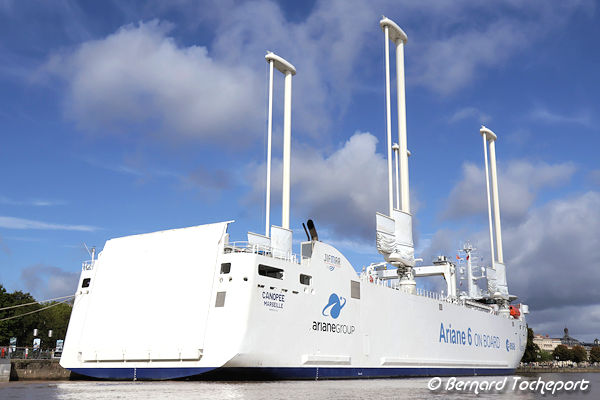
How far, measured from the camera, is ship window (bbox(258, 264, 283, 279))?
2347 cm

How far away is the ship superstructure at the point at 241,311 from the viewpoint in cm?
2178

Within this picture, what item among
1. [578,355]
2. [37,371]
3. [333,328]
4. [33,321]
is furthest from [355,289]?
[578,355]

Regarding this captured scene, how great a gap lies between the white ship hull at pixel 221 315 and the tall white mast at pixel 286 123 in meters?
5.35

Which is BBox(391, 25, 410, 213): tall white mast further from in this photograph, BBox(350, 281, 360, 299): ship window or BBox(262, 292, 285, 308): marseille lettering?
BBox(262, 292, 285, 308): marseille lettering

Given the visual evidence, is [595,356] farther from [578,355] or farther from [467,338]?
[467,338]

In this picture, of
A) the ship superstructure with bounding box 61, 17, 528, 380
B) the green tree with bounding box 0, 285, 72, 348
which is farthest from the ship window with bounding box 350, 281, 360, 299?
Result: the green tree with bounding box 0, 285, 72, 348

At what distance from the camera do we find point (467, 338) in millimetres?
39469

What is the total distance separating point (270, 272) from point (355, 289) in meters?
5.16

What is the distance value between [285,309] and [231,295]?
2656 mm

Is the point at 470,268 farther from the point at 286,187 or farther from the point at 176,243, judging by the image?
the point at 176,243

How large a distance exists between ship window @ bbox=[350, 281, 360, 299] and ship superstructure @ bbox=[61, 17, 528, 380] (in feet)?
0.16

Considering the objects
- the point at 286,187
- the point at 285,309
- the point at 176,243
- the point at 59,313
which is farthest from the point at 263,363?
the point at 59,313

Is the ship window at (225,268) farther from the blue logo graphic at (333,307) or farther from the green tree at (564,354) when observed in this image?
the green tree at (564,354)

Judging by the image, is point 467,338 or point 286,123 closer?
point 286,123
